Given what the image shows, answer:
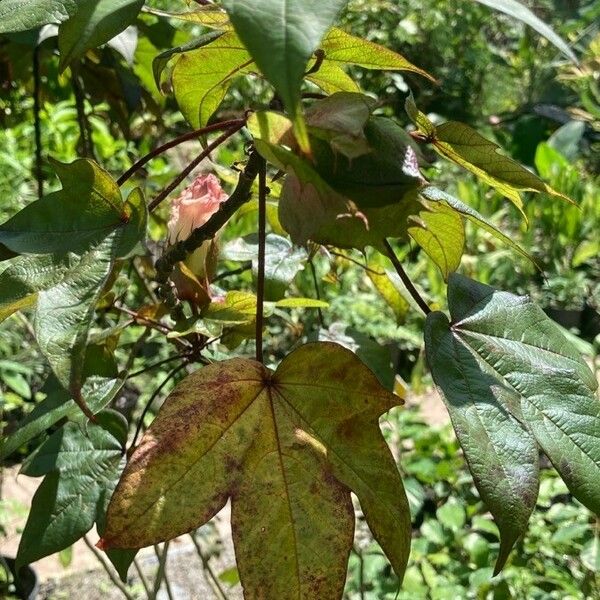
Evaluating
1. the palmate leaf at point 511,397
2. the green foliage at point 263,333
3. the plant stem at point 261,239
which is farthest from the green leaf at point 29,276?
the palmate leaf at point 511,397

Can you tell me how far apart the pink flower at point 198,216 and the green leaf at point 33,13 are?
7.2 inches

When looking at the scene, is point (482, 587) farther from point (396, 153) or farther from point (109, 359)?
point (396, 153)

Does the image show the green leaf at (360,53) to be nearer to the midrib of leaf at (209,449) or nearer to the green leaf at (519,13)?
the green leaf at (519,13)

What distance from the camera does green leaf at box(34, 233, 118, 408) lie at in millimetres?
391

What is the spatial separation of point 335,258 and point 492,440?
0.50 m

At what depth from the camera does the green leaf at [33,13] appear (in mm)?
420

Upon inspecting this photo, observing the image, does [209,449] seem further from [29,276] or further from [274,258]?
[274,258]

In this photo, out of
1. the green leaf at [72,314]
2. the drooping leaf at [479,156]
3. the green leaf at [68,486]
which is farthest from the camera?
the green leaf at [68,486]

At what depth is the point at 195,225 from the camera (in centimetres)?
58

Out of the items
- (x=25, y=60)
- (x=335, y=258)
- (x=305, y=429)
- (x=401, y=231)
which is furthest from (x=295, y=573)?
Result: (x=25, y=60)

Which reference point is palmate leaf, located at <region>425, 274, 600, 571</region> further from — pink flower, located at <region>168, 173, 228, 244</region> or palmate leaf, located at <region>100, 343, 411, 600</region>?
pink flower, located at <region>168, 173, 228, 244</region>

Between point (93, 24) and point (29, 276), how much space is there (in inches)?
5.9

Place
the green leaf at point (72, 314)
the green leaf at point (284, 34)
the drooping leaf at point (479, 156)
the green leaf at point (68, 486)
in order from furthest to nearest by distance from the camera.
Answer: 1. the green leaf at point (68, 486)
2. the drooping leaf at point (479, 156)
3. the green leaf at point (72, 314)
4. the green leaf at point (284, 34)

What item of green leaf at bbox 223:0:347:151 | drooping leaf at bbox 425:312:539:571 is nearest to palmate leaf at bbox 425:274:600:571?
drooping leaf at bbox 425:312:539:571
